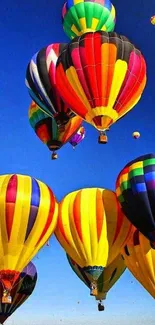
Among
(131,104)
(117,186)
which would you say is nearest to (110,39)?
(131,104)

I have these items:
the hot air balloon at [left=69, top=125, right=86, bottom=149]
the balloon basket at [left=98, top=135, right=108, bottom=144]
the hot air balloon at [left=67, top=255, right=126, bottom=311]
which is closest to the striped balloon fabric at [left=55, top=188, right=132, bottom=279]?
the hot air balloon at [left=67, top=255, right=126, bottom=311]

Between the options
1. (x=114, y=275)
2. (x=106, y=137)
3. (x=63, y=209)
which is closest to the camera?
(x=106, y=137)

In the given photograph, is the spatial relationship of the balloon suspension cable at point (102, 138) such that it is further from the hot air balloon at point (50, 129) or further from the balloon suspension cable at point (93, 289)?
the balloon suspension cable at point (93, 289)

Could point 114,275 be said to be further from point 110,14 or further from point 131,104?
point 110,14

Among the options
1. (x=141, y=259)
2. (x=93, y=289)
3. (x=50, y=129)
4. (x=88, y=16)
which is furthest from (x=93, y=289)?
(x=88, y=16)

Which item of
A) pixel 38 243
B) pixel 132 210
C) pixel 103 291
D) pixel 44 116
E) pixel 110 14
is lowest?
pixel 103 291

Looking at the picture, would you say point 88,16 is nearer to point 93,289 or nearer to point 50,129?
point 50,129

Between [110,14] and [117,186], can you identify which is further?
[110,14]

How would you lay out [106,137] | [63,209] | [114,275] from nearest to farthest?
[106,137] → [63,209] → [114,275]
